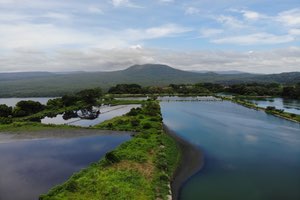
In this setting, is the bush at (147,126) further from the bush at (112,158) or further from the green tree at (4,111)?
the green tree at (4,111)

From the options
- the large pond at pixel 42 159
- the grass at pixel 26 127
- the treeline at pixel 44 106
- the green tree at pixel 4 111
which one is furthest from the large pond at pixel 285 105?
the green tree at pixel 4 111

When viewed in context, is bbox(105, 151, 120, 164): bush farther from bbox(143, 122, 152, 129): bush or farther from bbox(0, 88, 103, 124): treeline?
bbox(0, 88, 103, 124): treeline

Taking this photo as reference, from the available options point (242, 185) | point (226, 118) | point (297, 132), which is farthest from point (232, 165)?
point (226, 118)

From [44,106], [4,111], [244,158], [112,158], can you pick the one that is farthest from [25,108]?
[244,158]

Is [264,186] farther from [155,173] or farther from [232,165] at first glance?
[155,173]

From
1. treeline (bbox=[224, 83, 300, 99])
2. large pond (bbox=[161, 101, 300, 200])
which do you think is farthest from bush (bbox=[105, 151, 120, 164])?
treeline (bbox=[224, 83, 300, 99])

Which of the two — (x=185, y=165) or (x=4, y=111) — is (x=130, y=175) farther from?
(x=4, y=111)
